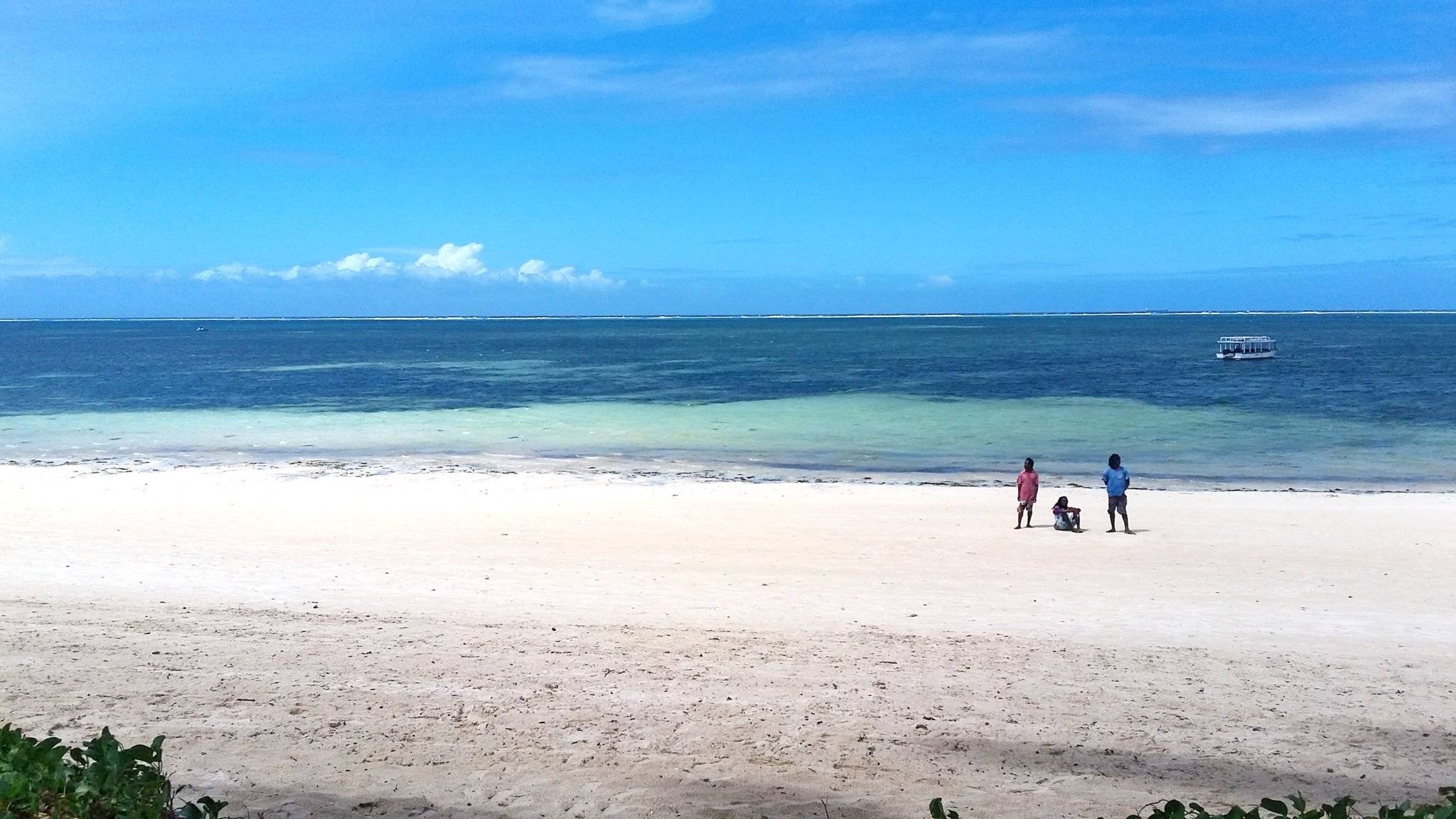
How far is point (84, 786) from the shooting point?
416cm

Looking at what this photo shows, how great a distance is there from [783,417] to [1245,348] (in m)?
52.2

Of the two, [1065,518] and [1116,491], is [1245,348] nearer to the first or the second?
[1116,491]

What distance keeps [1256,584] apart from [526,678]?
9.00 m

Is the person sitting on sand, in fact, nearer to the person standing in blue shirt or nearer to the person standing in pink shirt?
the person standing in pink shirt

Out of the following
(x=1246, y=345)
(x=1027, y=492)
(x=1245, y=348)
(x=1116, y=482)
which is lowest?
(x=1027, y=492)

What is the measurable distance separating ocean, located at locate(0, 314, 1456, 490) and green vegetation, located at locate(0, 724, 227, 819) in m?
21.1

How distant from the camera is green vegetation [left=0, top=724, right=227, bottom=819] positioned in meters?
4.04

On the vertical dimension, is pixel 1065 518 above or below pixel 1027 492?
below

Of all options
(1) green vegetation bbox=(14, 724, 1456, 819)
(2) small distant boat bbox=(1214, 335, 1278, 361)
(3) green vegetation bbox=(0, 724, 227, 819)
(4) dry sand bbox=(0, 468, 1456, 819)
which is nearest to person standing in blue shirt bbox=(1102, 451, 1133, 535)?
(4) dry sand bbox=(0, 468, 1456, 819)

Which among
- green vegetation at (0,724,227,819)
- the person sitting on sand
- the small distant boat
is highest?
the small distant boat

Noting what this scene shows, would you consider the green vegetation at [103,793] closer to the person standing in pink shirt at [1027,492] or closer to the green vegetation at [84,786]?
the green vegetation at [84,786]

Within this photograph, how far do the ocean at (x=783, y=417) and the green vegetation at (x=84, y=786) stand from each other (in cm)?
2107

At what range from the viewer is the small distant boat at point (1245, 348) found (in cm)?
7794

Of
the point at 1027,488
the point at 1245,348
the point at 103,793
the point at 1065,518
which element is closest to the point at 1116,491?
the point at 1065,518
